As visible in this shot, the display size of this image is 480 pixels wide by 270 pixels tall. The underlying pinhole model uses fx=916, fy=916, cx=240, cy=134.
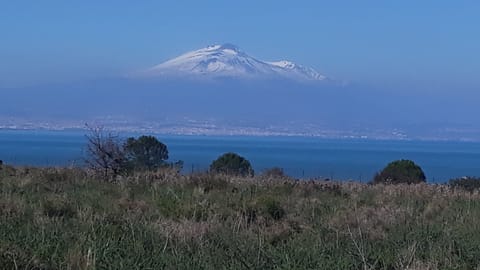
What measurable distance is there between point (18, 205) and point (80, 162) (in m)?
9.99

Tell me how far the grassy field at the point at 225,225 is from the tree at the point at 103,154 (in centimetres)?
226

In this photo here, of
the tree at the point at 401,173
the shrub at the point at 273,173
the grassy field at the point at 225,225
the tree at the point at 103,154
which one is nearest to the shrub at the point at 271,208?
the grassy field at the point at 225,225

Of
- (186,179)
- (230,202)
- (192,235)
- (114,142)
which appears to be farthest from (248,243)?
(114,142)

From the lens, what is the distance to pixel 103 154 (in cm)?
2023

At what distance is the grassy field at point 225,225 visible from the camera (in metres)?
8.05

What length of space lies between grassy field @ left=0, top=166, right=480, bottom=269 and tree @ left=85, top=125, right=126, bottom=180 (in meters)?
2.26

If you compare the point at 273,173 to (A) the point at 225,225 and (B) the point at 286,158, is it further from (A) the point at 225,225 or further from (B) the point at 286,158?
(B) the point at 286,158

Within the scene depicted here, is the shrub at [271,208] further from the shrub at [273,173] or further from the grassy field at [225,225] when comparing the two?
the shrub at [273,173]

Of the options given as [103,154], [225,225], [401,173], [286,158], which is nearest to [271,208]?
[225,225]

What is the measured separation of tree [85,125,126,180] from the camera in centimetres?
2012

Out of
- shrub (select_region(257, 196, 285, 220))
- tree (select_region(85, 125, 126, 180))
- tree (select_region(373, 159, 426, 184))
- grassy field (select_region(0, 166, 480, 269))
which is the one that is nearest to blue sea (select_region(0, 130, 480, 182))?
tree (select_region(85, 125, 126, 180))

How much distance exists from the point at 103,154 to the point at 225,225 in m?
9.97

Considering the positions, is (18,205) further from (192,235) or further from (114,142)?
(114,142)

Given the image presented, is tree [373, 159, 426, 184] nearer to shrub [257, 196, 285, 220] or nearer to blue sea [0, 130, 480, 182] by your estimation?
blue sea [0, 130, 480, 182]
